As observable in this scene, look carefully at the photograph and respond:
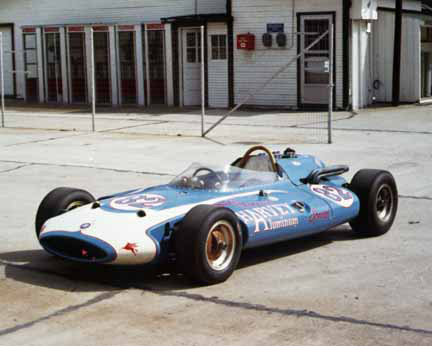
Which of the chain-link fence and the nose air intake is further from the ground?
the chain-link fence

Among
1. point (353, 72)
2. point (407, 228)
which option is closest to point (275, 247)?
point (407, 228)

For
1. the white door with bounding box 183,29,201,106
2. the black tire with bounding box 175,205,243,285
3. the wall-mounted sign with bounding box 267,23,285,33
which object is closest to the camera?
the black tire with bounding box 175,205,243,285

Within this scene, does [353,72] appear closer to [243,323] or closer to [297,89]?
[297,89]

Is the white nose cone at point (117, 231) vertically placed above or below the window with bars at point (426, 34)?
below

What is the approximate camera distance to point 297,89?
25.2 metres

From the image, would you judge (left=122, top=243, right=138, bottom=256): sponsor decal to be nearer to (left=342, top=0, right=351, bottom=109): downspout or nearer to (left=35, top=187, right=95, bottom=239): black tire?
(left=35, top=187, right=95, bottom=239): black tire

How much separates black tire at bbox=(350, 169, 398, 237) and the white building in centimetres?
1503

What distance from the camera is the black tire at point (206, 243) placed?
739 cm

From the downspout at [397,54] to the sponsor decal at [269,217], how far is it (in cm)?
1713

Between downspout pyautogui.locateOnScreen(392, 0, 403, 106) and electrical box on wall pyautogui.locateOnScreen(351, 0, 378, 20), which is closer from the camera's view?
electrical box on wall pyautogui.locateOnScreen(351, 0, 378, 20)

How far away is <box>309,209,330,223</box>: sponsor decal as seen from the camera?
28.4ft

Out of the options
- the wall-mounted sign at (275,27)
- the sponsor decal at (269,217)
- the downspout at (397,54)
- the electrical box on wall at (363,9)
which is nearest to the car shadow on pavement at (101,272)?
the sponsor decal at (269,217)

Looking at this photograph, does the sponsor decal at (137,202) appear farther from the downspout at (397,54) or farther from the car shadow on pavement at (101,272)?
the downspout at (397,54)

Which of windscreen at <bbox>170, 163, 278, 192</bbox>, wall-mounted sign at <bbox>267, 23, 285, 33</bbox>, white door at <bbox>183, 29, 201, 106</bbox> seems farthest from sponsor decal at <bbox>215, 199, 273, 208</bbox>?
white door at <bbox>183, 29, 201, 106</bbox>
